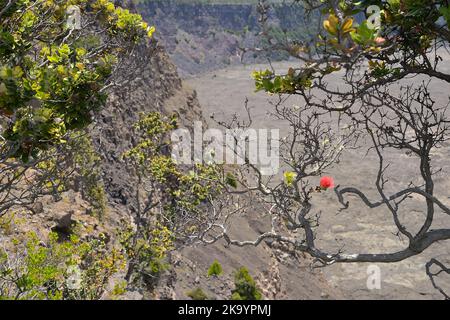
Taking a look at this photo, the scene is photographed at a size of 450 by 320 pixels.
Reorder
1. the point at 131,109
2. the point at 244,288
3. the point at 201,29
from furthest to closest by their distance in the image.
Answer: the point at 201,29 < the point at 131,109 < the point at 244,288

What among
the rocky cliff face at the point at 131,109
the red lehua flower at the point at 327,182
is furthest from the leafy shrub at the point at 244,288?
the red lehua flower at the point at 327,182

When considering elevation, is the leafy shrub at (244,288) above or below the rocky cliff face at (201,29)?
below

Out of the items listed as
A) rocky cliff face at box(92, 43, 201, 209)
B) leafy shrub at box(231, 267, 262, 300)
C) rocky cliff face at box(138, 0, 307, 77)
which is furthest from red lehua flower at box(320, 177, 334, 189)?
rocky cliff face at box(138, 0, 307, 77)

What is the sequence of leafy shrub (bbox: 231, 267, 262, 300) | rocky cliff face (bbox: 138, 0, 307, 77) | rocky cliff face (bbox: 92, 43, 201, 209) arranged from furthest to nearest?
rocky cliff face (bbox: 138, 0, 307, 77)
rocky cliff face (bbox: 92, 43, 201, 209)
leafy shrub (bbox: 231, 267, 262, 300)

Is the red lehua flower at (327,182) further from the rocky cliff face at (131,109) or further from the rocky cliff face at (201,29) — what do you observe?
the rocky cliff face at (201,29)

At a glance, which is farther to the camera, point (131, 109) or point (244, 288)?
point (131, 109)

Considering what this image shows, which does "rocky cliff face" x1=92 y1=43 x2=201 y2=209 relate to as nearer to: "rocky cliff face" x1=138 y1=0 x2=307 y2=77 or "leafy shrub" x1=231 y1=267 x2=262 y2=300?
"leafy shrub" x1=231 y1=267 x2=262 y2=300

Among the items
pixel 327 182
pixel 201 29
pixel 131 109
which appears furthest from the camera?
pixel 201 29

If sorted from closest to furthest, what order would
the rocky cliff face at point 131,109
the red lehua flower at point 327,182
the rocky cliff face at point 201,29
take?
the red lehua flower at point 327,182, the rocky cliff face at point 131,109, the rocky cliff face at point 201,29

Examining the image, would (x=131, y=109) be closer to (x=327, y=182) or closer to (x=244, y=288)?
(x=244, y=288)

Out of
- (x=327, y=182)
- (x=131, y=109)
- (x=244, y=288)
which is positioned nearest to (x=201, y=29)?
(x=131, y=109)
